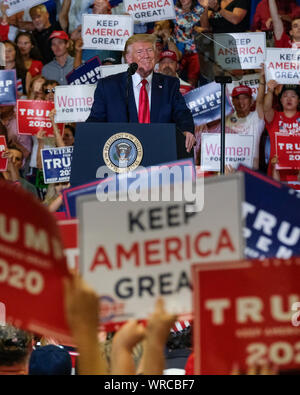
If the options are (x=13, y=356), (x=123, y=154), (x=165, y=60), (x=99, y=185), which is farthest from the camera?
(x=165, y=60)

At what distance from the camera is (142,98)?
503cm

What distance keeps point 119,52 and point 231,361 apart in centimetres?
792

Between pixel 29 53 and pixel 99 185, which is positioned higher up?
pixel 29 53

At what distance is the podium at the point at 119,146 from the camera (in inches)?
164

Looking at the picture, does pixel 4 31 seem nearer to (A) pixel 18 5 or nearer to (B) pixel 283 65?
(A) pixel 18 5

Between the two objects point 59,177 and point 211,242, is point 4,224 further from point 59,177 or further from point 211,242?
point 59,177

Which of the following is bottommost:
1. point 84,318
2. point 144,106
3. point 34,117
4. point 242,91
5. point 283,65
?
point 84,318

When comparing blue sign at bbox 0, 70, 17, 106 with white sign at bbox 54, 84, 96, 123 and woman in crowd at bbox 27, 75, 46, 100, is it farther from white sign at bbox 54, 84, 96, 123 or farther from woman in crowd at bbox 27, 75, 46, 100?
white sign at bbox 54, 84, 96, 123

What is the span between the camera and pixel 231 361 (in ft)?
5.32

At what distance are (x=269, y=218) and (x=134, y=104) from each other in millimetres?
3290

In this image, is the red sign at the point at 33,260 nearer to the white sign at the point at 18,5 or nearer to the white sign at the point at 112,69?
the white sign at the point at 112,69

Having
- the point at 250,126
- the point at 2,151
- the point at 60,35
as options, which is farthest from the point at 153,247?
the point at 60,35

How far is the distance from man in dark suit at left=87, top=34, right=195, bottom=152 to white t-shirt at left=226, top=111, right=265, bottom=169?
10.8 ft

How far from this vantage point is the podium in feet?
13.7
